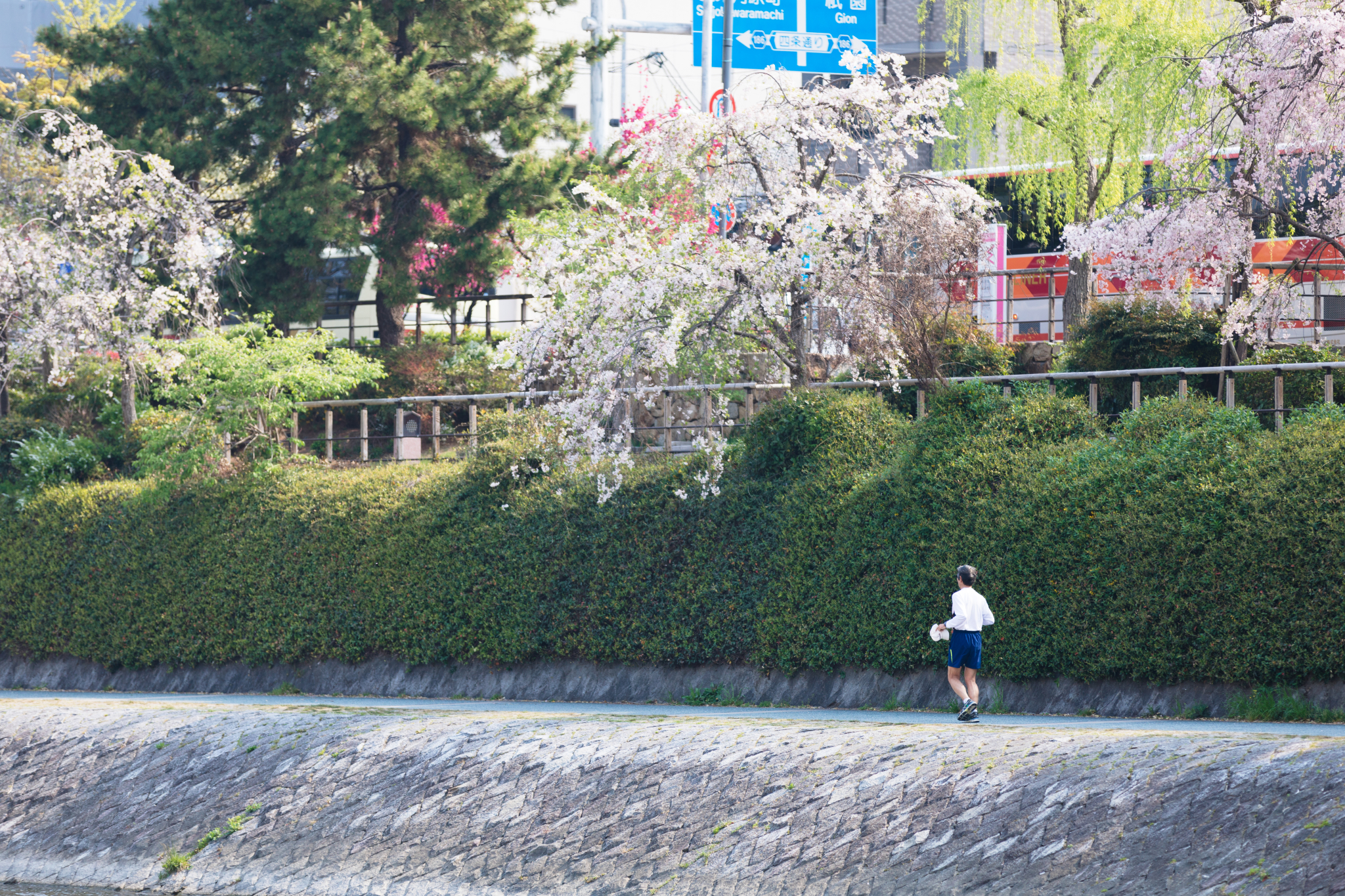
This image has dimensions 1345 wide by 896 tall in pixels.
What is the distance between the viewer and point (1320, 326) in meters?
21.2

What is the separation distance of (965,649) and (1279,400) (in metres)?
4.52

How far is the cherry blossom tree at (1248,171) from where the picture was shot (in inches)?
568

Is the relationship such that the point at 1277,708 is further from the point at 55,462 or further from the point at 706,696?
the point at 55,462

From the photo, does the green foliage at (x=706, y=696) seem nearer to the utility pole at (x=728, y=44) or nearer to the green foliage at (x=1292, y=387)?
the green foliage at (x=1292, y=387)

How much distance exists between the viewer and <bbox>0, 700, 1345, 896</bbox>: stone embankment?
29.5 feet

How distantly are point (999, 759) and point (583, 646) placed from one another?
8777mm

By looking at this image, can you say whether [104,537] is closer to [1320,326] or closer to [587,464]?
[587,464]

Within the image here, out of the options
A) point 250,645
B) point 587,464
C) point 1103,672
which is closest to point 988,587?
point 1103,672

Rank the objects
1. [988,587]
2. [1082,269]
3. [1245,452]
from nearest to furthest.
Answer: [1245,452]
[988,587]
[1082,269]

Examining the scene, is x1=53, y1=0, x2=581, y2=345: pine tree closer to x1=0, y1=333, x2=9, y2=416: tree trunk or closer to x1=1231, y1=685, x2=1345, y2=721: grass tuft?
x1=0, y1=333, x2=9, y2=416: tree trunk

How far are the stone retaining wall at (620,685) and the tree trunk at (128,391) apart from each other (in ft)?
14.2

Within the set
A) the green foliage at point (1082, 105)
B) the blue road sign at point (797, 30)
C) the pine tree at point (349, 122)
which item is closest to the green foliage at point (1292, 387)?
the green foliage at point (1082, 105)

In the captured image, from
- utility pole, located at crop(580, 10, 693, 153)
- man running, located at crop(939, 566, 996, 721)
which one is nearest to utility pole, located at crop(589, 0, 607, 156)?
utility pole, located at crop(580, 10, 693, 153)

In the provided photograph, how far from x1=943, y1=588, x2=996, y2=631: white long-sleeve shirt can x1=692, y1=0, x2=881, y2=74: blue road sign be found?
15435mm
